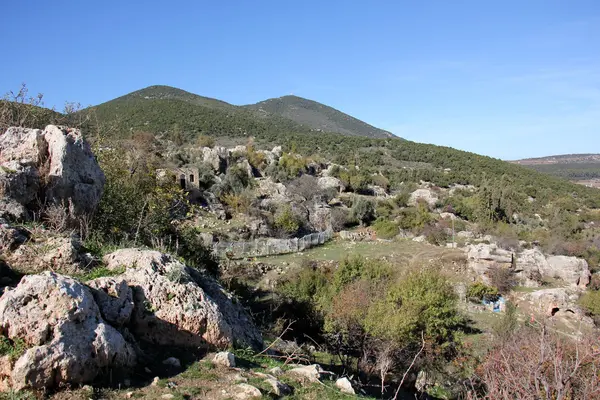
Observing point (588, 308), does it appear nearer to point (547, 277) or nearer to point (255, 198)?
point (547, 277)

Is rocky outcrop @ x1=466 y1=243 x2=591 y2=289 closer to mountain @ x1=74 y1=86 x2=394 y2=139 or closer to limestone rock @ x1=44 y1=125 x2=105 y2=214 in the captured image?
limestone rock @ x1=44 y1=125 x2=105 y2=214

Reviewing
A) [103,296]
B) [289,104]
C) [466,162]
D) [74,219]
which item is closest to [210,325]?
[103,296]

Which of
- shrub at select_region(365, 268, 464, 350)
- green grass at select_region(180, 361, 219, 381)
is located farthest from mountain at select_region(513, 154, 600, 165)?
green grass at select_region(180, 361, 219, 381)

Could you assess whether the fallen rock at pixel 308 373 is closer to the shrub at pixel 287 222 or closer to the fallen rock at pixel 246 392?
the fallen rock at pixel 246 392

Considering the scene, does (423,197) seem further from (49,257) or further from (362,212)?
(49,257)

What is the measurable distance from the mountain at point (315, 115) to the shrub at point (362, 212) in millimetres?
57982

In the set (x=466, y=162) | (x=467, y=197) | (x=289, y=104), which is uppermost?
(x=289, y=104)

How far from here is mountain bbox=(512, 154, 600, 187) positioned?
87875mm

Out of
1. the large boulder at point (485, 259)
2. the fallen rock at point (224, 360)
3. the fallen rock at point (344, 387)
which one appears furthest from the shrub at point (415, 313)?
the large boulder at point (485, 259)

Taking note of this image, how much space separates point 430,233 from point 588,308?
1358 centimetres

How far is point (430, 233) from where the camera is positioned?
34.3 m

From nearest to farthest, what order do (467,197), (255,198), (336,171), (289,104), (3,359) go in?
(3,359), (255,198), (467,197), (336,171), (289,104)

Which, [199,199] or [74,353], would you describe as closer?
[74,353]

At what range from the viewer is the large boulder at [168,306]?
5.92 m
